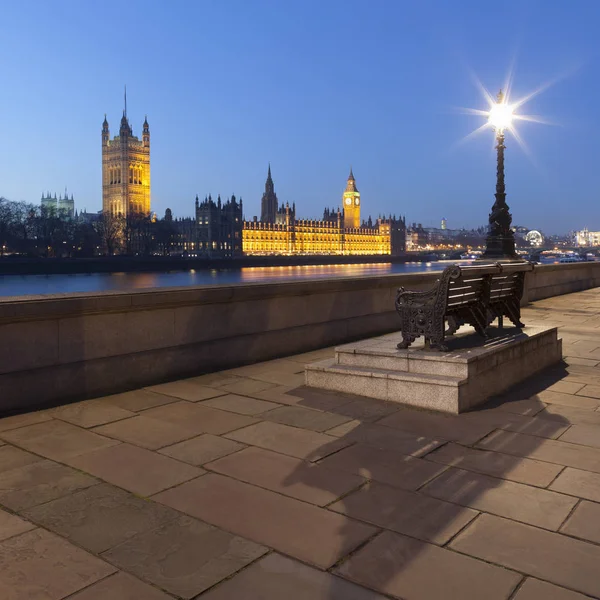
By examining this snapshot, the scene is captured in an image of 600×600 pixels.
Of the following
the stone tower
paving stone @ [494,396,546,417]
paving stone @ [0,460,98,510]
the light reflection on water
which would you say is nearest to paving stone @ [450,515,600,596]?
paving stone @ [0,460,98,510]

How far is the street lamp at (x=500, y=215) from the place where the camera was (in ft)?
61.4

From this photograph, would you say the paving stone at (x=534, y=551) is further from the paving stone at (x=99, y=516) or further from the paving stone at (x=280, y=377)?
the paving stone at (x=280, y=377)

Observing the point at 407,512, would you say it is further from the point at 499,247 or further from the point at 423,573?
the point at 499,247

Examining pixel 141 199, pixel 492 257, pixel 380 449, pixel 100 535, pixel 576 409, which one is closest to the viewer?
pixel 100 535

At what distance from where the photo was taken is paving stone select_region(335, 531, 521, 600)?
2.66m

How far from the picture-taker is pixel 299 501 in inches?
143

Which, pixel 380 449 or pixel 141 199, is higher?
pixel 141 199

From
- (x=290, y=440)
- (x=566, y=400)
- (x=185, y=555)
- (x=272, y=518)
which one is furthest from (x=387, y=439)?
(x=566, y=400)

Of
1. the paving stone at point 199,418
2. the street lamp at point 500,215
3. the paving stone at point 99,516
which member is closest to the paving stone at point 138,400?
the paving stone at point 199,418

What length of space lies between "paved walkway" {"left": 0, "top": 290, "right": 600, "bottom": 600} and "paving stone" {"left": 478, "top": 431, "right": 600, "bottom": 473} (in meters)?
0.02

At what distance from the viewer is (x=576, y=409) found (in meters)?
5.80

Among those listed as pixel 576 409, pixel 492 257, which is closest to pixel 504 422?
pixel 576 409

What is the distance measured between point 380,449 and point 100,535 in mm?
2183

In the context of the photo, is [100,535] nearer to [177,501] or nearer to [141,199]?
[177,501]
